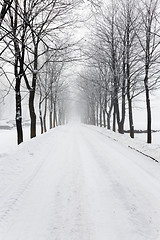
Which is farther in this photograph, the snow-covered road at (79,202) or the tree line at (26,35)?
the tree line at (26,35)

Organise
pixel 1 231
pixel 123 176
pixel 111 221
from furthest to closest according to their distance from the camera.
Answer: pixel 123 176, pixel 111 221, pixel 1 231

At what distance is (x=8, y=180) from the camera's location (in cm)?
455

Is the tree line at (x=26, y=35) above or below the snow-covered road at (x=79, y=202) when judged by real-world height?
above

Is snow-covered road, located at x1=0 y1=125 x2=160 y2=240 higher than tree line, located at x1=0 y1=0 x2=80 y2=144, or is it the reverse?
tree line, located at x1=0 y1=0 x2=80 y2=144

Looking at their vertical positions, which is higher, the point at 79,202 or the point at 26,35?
the point at 26,35

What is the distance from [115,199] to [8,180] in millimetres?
2748

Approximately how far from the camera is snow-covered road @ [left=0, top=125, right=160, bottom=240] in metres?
2.53

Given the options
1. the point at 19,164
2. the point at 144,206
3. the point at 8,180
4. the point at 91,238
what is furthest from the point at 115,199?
the point at 19,164

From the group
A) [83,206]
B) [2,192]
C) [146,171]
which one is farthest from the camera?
[146,171]

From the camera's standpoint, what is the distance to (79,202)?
336cm

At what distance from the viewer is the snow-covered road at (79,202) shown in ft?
8.30

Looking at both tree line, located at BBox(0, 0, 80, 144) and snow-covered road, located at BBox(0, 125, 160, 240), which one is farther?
tree line, located at BBox(0, 0, 80, 144)

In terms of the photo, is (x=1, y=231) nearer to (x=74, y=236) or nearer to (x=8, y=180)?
(x=74, y=236)

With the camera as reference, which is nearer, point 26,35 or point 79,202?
point 79,202
